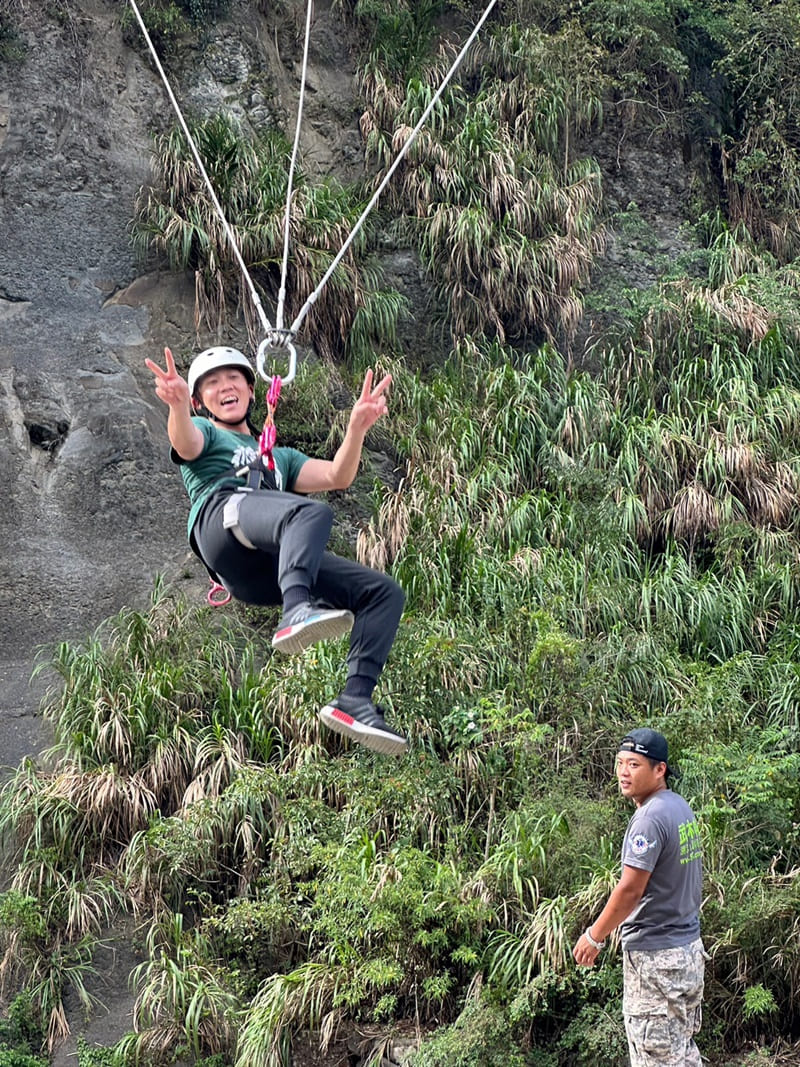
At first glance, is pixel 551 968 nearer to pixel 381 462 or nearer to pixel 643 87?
pixel 381 462

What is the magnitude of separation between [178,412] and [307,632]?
96cm

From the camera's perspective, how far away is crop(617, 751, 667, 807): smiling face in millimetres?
5141

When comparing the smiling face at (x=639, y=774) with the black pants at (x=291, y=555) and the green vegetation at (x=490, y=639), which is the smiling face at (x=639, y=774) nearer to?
the black pants at (x=291, y=555)

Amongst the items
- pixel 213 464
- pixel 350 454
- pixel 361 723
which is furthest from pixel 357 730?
pixel 213 464

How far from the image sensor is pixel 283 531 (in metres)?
4.50

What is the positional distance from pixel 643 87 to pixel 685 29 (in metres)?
0.74

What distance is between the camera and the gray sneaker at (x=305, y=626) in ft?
13.8

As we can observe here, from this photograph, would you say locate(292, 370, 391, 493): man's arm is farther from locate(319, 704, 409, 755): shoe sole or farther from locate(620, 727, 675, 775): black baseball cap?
locate(620, 727, 675, 775): black baseball cap

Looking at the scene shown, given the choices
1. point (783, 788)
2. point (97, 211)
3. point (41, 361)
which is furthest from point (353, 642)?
point (97, 211)

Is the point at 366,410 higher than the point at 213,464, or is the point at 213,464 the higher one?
the point at 366,410

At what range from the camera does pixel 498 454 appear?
10430 mm

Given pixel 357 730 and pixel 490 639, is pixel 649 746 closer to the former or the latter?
pixel 357 730

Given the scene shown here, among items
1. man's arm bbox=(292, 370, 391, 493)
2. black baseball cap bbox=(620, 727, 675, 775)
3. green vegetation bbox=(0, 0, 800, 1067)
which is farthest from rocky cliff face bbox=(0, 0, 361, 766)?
black baseball cap bbox=(620, 727, 675, 775)

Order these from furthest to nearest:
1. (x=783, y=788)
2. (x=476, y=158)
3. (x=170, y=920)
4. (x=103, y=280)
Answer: (x=476, y=158) → (x=103, y=280) → (x=170, y=920) → (x=783, y=788)
